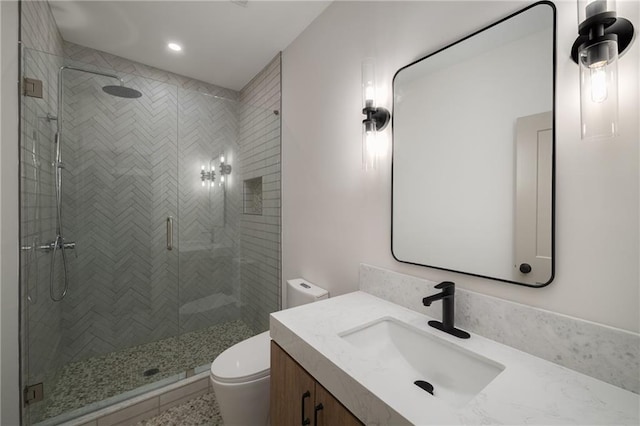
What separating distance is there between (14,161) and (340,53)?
74.5 inches

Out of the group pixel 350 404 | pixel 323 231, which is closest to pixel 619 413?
pixel 350 404

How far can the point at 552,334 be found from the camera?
32.6 inches

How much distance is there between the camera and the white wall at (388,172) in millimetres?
735

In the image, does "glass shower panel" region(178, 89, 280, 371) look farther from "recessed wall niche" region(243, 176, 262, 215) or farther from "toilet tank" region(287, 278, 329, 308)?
"toilet tank" region(287, 278, 329, 308)

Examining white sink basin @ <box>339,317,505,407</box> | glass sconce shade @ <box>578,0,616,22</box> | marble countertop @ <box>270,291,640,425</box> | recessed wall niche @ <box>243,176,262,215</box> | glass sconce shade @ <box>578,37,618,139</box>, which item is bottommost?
white sink basin @ <box>339,317,505,407</box>

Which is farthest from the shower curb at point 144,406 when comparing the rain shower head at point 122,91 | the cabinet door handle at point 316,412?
the rain shower head at point 122,91

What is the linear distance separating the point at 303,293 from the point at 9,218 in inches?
62.9

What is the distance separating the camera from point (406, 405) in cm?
62

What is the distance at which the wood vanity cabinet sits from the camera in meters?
0.79

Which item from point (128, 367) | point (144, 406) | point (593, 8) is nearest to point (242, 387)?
point (144, 406)

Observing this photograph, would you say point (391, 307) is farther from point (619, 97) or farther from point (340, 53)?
point (340, 53)

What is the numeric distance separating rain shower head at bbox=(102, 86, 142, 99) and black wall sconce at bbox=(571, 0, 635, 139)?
2592mm

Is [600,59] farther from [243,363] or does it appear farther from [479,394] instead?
[243,363]

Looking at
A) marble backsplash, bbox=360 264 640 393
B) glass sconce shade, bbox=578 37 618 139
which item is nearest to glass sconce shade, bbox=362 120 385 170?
marble backsplash, bbox=360 264 640 393
